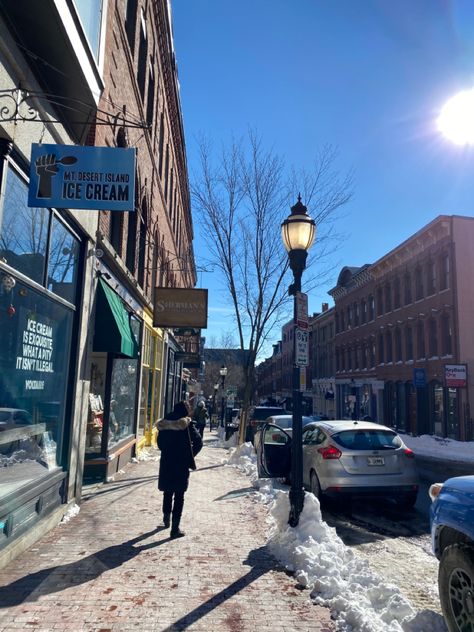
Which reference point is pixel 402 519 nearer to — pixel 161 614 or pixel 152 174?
pixel 161 614

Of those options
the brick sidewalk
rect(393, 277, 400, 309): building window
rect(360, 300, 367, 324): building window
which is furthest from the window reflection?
rect(360, 300, 367, 324): building window

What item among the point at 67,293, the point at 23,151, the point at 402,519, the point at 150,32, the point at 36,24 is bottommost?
the point at 402,519

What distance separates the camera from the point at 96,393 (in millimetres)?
10445

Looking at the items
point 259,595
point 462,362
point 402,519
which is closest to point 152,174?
point 402,519

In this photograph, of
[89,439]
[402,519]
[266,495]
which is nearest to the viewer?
[402,519]

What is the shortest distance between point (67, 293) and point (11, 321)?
6.93 ft

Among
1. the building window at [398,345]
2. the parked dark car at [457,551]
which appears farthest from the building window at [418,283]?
the parked dark car at [457,551]

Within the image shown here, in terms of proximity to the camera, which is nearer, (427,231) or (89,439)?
(89,439)

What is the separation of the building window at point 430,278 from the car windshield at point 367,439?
24.4m

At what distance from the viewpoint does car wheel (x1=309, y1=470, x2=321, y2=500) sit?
343 inches

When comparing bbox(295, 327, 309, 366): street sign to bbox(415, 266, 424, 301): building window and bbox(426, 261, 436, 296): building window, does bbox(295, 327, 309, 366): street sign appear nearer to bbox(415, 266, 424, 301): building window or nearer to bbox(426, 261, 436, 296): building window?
bbox(426, 261, 436, 296): building window

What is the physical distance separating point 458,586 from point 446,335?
27.8m

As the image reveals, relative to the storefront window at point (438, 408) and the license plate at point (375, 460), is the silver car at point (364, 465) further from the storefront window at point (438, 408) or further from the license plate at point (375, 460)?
the storefront window at point (438, 408)

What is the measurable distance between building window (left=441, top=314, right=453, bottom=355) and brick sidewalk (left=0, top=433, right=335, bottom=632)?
24171 mm
